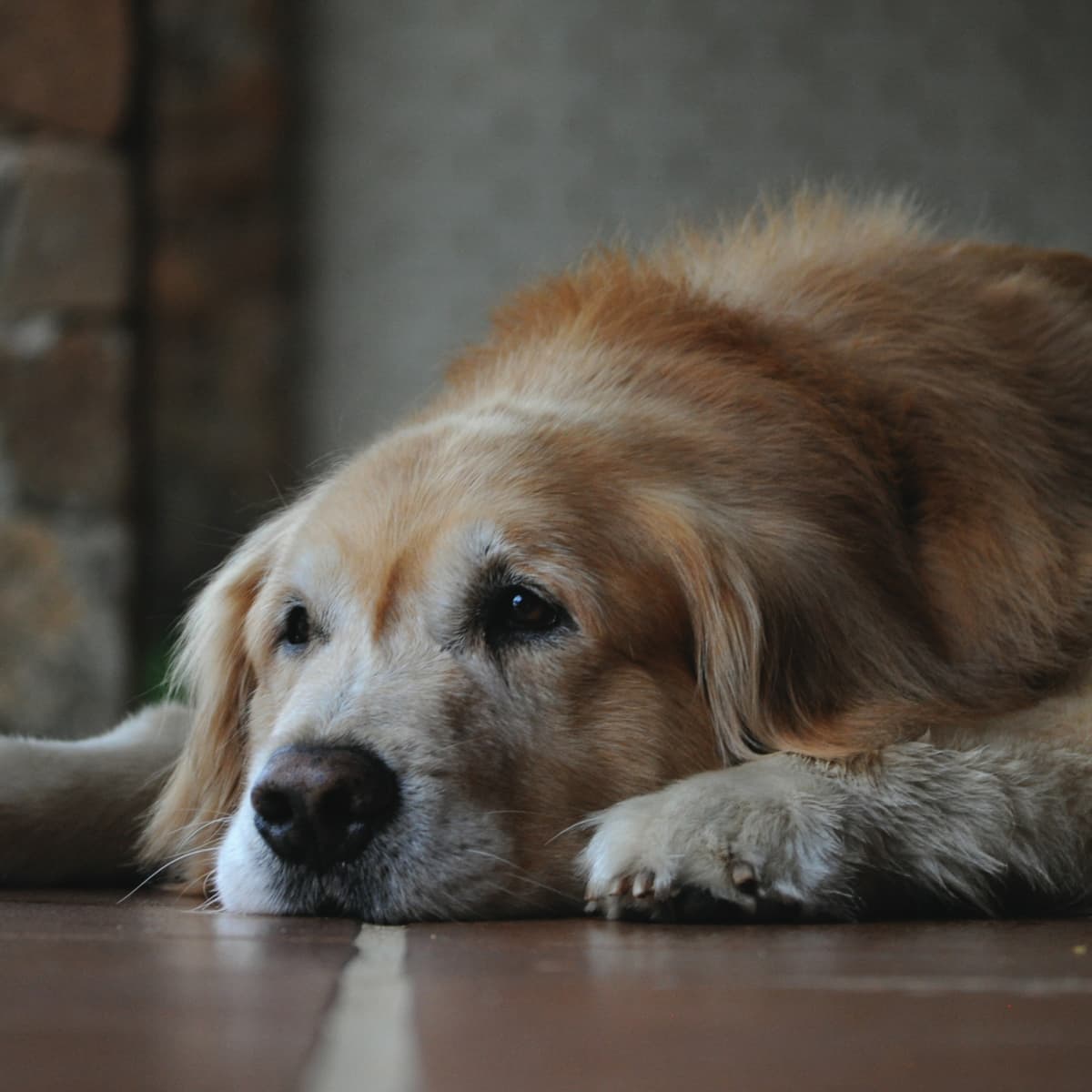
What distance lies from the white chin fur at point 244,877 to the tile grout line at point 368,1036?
0.69 meters

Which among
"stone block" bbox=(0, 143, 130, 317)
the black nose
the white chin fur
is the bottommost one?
the white chin fur

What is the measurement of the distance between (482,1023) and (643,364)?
6.09 ft

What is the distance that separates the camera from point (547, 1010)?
4.23ft

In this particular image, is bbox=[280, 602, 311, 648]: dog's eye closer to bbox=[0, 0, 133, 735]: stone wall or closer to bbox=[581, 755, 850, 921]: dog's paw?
bbox=[581, 755, 850, 921]: dog's paw

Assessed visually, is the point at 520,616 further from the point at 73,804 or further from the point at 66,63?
the point at 66,63

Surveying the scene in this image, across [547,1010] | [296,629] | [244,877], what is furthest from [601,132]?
[547,1010]

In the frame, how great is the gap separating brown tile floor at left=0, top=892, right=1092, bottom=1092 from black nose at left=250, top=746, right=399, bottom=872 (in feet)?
1.10

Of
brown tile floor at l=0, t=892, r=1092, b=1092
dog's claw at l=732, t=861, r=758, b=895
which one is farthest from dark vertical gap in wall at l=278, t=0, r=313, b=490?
brown tile floor at l=0, t=892, r=1092, b=1092

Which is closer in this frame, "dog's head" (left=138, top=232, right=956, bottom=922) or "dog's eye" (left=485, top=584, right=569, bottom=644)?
"dog's head" (left=138, top=232, right=956, bottom=922)

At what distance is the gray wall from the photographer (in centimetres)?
807

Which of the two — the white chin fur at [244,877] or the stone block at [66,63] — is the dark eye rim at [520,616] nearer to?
the white chin fur at [244,877]

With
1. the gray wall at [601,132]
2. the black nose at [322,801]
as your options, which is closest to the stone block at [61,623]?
the gray wall at [601,132]

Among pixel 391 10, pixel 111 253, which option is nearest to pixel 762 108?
pixel 391 10

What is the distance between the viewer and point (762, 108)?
8266 millimetres
